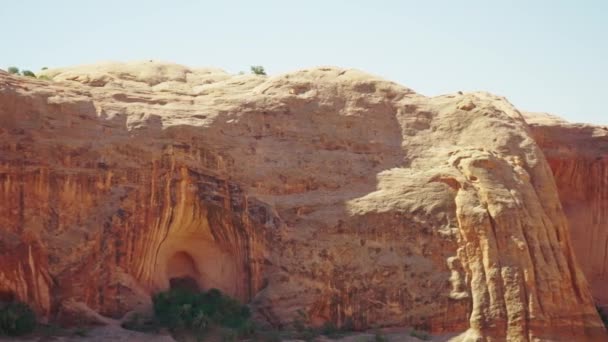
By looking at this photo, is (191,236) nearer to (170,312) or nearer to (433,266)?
(170,312)

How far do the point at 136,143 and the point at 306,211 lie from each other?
4644 mm

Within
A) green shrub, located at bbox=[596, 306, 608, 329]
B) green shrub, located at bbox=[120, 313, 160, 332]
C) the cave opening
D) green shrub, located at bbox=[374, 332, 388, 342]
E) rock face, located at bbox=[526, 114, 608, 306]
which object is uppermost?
rock face, located at bbox=[526, 114, 608, 306]

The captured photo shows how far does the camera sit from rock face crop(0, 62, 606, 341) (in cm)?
2583

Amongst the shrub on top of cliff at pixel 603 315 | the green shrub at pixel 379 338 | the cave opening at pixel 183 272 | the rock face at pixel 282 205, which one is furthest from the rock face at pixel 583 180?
the cave opening at pixel 183 272

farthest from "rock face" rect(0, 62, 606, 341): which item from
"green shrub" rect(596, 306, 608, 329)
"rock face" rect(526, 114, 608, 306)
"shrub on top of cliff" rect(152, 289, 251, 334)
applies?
"rock face" rect(526, 114, 608, 306)

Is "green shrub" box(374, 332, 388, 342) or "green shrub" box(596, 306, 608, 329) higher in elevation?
"green shrub" box(596, 306, 608, 329)

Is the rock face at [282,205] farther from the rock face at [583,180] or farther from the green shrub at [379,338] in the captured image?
the rock face at [583,180]

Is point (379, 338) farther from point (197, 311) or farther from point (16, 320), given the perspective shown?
point (16, 320)

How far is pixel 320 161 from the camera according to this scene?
2919 centimetres

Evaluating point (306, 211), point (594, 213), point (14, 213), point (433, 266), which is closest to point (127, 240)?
point (14, 213)

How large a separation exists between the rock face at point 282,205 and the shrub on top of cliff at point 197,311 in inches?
19.6

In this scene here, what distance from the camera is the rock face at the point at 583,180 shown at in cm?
3481

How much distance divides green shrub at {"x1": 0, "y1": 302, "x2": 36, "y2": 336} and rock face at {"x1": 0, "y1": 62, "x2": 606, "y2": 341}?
752 millimetres

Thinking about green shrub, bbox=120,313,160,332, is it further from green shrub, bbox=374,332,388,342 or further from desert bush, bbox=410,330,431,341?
desert bush, bbox=410,330,431,341
